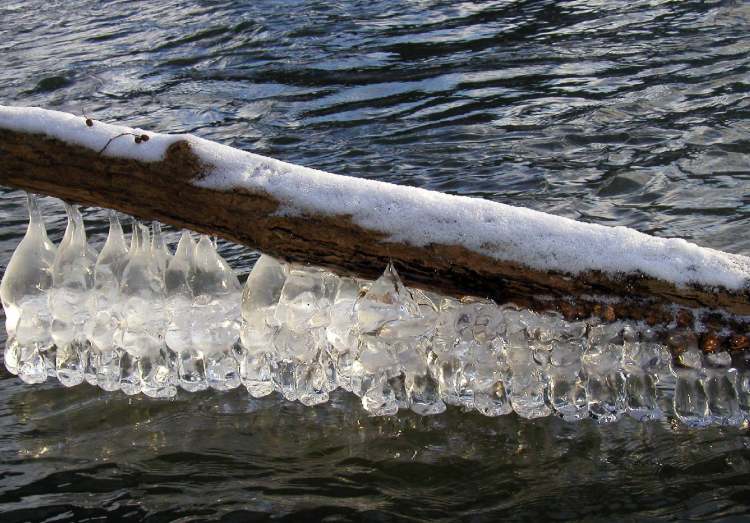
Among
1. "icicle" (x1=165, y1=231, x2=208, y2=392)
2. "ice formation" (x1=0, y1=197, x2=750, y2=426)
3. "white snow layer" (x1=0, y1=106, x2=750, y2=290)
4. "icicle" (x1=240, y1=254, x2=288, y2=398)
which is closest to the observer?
"white snow layer" (x1=0, y1=106, x2=750, y2=290)

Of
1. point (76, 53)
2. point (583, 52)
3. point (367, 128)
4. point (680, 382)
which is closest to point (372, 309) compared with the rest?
point (680, 382)

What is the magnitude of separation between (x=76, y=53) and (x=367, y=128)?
4024 millimetres

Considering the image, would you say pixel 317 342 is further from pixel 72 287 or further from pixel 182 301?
pixel 72 287

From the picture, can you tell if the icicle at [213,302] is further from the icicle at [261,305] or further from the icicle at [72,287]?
the icicle at [72,287]

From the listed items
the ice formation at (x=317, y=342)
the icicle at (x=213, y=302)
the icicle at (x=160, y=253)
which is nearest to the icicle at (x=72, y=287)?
the ice formation at (x=317, y=342)

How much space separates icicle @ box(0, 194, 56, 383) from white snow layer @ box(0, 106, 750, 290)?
0.72 metres

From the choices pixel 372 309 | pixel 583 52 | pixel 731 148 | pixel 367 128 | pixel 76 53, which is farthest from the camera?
pixel 76 53

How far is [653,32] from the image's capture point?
8.48 m

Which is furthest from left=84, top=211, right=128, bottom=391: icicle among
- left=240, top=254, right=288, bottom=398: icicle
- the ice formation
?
left=240, top=254, right=288, bottom=398: icicle

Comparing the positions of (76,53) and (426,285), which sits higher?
(426,285)

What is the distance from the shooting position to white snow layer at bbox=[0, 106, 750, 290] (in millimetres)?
2801

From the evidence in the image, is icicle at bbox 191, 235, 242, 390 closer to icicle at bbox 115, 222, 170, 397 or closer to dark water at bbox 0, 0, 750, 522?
icicle at bbox 115, 222, 170, 397

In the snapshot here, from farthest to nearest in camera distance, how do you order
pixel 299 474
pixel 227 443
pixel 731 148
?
pixel 731 148
pixel 227 443
pixel 299 474

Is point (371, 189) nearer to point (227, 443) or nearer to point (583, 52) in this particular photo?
point (227, 443)
